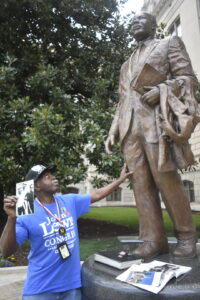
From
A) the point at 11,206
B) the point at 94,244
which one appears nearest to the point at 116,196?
the point at 94,244

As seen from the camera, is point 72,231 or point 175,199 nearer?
point 72,231

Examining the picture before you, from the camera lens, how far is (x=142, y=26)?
12.1ft

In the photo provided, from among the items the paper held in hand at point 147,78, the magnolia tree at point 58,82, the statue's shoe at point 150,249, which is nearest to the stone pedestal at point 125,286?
the statue's shoe at point 150,249

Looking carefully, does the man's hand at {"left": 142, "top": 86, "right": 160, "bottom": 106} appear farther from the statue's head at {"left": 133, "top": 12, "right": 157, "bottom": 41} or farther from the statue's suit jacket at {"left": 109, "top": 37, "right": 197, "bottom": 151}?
the statue's head at {"left": 133, "top": 12, "right": 157, "bottom": 41}

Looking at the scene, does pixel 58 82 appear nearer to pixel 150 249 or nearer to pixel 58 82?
pixel 58 82

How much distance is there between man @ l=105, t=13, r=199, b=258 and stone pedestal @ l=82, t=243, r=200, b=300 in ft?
1.22

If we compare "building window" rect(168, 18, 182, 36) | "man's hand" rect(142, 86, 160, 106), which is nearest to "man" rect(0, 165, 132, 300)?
"man's hand" rect(142, 86, 160, 106)

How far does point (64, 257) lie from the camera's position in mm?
2656

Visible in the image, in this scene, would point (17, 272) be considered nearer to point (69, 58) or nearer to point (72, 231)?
point (72, 231)

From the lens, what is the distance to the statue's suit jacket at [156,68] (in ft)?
11.2

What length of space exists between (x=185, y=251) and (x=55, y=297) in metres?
1.35

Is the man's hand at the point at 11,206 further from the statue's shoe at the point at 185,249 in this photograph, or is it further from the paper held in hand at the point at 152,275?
the statue's shoe at the point at 185,249

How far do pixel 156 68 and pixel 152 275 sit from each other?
2099 millimetres

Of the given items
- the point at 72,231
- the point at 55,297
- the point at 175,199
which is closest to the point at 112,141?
the point at 175,199
